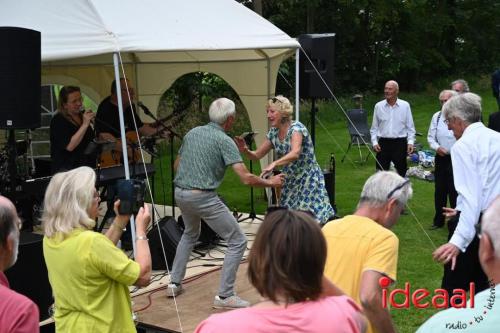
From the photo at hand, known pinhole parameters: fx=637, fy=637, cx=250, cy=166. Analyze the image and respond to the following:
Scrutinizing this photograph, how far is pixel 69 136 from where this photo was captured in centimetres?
600

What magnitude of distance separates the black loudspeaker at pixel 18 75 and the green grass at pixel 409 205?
3217 millimetres

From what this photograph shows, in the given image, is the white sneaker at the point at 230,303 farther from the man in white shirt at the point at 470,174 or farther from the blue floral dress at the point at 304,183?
the man in white shirt at the point at 470,174

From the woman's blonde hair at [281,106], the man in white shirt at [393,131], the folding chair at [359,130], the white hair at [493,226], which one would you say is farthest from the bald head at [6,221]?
the folding chair at [359,130]

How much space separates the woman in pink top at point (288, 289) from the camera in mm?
1732

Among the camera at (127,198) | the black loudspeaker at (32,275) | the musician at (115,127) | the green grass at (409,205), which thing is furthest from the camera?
the musician at (115,127)

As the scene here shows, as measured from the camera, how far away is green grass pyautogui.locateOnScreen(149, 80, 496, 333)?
5.46m

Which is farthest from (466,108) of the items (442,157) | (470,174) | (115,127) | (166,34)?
(115,127)

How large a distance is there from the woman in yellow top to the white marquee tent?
248 centimetres

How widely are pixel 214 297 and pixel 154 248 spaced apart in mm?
1038

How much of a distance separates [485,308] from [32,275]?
144 inches

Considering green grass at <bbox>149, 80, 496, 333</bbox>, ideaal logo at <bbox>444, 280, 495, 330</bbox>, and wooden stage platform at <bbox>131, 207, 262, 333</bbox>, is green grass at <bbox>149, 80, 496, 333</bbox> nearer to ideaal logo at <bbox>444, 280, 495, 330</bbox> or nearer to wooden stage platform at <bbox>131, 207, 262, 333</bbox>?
wooden stage platform at <bbox>131, 207, 262, 333</bbox>

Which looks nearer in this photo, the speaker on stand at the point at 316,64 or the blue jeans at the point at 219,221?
the blue jeans at the point at 219,221

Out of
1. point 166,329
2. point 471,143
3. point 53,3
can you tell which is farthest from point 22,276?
point 471,143

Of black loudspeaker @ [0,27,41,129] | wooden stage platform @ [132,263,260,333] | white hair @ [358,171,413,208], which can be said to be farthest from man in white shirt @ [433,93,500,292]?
black loudspeaker @ [0,27,41,129]
